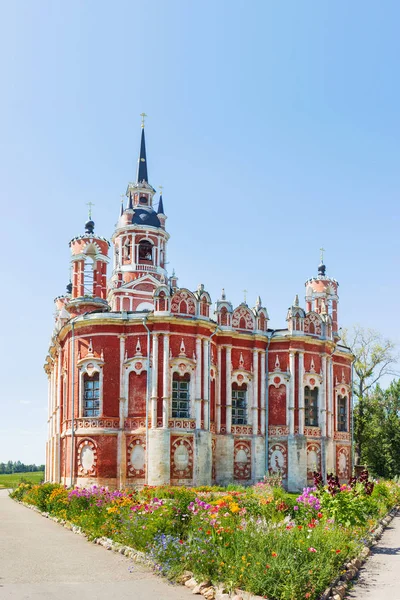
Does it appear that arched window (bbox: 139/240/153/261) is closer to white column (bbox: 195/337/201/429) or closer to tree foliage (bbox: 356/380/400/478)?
white column (bbox: 195/337/201/429)

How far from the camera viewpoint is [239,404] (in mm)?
37500

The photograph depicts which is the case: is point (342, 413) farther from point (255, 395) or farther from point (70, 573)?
point (70, 573)

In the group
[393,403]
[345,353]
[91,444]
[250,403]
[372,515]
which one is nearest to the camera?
[372,515]

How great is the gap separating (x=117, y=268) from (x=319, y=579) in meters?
33.0

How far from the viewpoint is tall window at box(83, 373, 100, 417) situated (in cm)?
3378

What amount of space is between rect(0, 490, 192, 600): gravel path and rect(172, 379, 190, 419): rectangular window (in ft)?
48.6

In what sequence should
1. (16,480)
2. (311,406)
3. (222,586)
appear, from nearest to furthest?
(222,586), (311,406), (16,480)

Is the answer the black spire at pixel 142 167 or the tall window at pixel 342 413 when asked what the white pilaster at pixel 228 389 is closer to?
the tall window at pixel 342 413

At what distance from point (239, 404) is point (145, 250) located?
39.3ft

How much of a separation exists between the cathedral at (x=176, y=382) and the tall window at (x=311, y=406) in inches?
2.4

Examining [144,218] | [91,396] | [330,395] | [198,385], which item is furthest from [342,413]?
[144,218]

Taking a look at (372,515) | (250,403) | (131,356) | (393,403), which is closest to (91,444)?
(131,356)

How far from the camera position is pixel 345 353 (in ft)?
140

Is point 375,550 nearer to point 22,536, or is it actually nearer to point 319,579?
point 319,579
